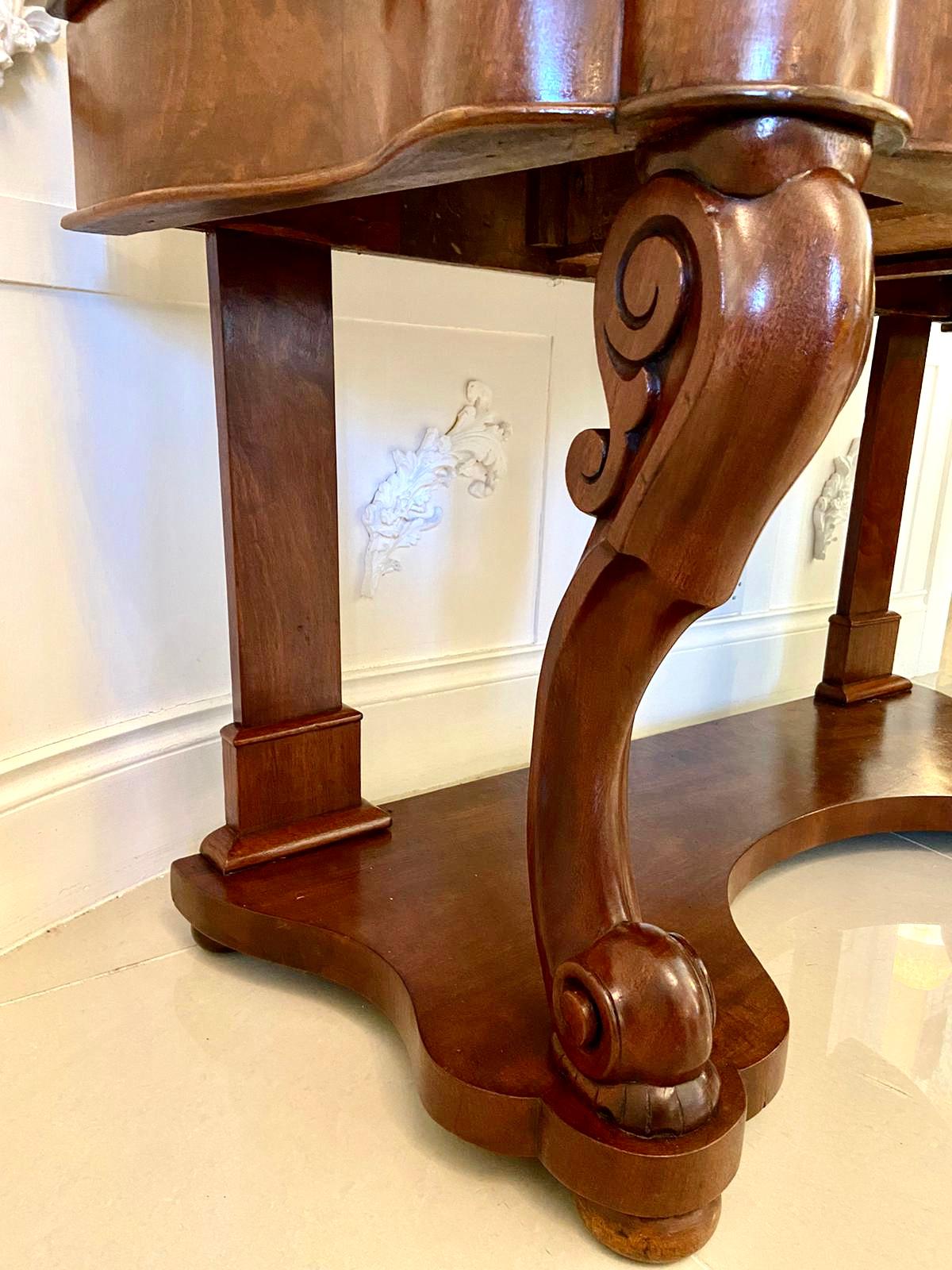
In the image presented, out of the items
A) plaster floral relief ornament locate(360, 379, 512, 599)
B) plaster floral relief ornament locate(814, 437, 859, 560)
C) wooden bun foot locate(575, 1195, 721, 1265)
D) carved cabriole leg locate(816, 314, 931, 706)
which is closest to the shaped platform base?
wooden bun foot locate(575, 1195, 721, 1265)

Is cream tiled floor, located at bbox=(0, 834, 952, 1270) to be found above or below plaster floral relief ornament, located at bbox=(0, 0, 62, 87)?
below

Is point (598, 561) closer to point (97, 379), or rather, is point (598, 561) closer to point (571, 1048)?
point (571, 1048)

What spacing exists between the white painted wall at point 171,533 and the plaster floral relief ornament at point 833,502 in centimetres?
50

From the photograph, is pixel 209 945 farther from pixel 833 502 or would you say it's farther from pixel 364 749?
pixel 833 502

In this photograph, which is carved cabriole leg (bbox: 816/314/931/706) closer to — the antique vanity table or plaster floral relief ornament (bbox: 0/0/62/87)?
the antique vanity table

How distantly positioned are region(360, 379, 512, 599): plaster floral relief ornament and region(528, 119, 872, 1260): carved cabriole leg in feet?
1.91

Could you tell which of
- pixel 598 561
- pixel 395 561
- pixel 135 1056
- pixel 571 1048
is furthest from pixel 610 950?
pixel 395 561

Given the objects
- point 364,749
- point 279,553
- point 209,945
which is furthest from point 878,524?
point 209,945

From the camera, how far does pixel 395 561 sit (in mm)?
1154

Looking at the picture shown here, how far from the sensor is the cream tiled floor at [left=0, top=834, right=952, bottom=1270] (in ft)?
1.85

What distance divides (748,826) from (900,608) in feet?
3.51

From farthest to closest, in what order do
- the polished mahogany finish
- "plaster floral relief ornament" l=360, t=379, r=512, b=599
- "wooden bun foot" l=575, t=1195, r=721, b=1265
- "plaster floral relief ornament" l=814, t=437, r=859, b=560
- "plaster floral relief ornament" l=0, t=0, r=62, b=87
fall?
1. "plaster floral relief ornament" l=814, t=437, r=859, b=560
2. "plaster floral relief ornament" l=360, t=379, r=512, b=599
3. "plaster floral relief ornament" l=0, t=0, r=62, b=87
4. "wooden bun foot" l=575, t=1195, r=721, b=1265
5. the polished mahogany finish

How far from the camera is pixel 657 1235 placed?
0.55m

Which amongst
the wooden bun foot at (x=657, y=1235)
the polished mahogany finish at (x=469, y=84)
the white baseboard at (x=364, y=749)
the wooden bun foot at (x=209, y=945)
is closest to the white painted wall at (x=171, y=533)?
the white baseboard at (x=364, y=749)
